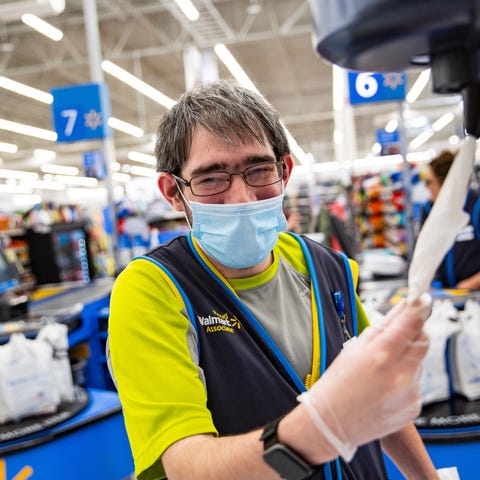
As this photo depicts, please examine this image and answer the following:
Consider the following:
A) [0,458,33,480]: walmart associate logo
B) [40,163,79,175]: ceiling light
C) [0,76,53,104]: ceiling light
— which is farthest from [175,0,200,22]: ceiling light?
[40,163,79,175]: ceiling light

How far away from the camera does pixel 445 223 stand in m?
0.60

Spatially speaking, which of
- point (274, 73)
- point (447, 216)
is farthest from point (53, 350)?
point (274, 73)

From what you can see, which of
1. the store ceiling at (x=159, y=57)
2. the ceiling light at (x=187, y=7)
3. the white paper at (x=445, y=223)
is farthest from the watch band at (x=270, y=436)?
the ceiling light at (x=187, y=7)

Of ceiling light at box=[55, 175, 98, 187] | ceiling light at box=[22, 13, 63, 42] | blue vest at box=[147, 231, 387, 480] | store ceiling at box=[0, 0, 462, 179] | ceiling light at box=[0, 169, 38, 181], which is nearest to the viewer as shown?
blue vest at box=[147, 231, 387, 480]

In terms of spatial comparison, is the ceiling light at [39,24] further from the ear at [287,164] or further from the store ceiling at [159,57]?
the ear at [287,164]

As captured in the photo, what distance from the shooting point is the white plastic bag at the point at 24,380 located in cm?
250

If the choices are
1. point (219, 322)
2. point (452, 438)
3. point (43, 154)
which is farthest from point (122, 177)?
point (219, 322)

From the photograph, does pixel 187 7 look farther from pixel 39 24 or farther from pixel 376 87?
pixel 376 87

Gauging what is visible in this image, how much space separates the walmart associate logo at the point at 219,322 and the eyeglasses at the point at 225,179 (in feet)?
0.88

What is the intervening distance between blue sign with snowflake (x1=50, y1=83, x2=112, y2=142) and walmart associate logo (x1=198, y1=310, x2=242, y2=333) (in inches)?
193

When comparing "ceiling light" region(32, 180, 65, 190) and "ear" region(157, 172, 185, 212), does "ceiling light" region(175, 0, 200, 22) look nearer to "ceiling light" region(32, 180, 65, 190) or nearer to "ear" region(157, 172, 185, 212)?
"ear" region(157, 172, 185, 212)

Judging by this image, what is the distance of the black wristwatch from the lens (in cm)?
68

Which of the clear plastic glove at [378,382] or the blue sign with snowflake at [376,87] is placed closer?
the clear plastic glove at [378,382]

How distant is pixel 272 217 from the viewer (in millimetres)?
1226
